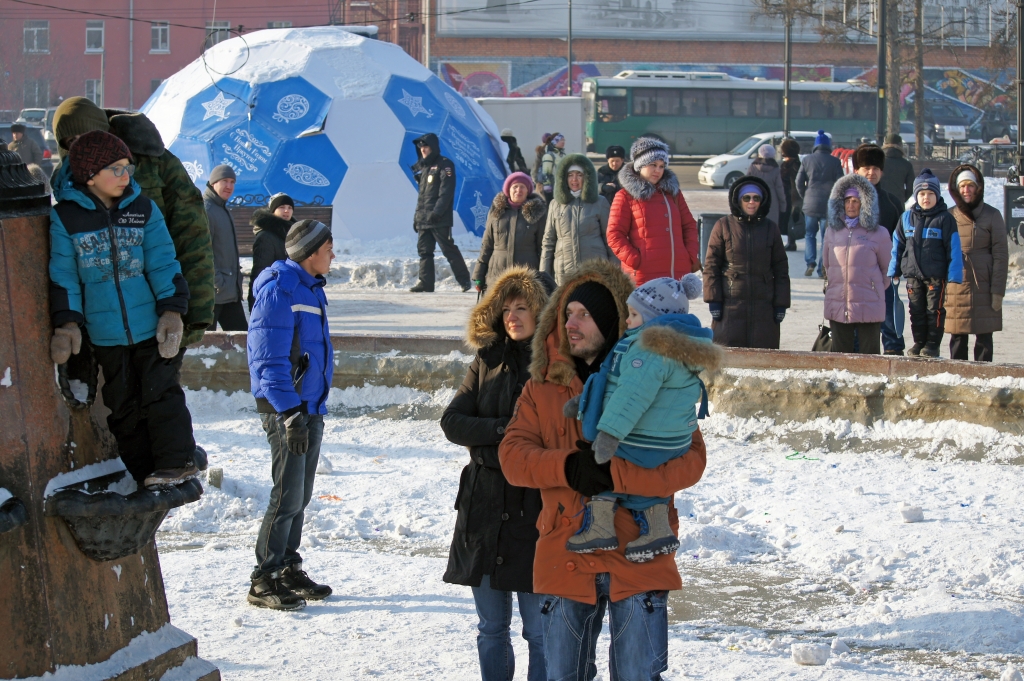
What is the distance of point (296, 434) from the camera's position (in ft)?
15.7

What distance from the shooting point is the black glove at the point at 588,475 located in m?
3.30

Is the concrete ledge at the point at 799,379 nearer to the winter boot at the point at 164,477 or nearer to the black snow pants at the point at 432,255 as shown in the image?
the winter boot at the point at 164,477

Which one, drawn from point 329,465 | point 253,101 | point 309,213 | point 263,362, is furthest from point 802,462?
point 253,101

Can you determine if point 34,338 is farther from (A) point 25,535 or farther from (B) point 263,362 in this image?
(B) point 263,362

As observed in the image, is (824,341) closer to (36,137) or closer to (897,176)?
(897,176)

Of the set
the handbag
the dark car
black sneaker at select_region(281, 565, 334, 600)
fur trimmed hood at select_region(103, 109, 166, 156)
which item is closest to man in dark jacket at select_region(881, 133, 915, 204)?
the handbag

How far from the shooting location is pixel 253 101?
1927cm

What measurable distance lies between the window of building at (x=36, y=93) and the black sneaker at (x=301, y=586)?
5639 cm

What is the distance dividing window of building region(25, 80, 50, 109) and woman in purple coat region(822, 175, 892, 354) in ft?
179

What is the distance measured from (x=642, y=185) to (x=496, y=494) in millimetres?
5008

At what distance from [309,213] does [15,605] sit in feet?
44.5

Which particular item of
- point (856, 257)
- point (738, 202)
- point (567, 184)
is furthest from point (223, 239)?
point (856, 257)

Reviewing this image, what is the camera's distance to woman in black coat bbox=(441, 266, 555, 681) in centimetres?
377

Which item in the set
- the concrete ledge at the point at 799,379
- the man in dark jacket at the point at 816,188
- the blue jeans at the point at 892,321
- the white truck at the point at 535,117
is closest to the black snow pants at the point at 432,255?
the man in dark jacket at the point at 816,188
